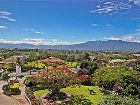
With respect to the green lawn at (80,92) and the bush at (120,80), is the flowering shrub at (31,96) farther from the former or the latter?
the bush at (120,80)

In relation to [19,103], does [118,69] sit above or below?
above

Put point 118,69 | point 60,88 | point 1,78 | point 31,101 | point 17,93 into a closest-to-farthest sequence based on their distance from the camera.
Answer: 1. point 31,101
2. point 60,88
3. point 17,93
4. point 118,69
5. point 1,78

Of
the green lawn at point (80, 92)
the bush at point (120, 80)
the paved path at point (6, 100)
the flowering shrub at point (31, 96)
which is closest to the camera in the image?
the flowering shrub at point (31, 96)

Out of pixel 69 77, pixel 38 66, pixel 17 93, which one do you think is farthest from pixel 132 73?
pixel 38 66

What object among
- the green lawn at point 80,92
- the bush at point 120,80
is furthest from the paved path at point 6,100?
the bush at point 120,80

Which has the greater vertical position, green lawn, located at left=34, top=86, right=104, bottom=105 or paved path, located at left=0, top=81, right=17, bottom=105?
green lawn, located at left=34, top=86, right=104, bottom=105

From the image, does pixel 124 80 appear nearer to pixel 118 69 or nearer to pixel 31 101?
pixel 118 69

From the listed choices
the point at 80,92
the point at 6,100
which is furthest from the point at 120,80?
the point at 6,100

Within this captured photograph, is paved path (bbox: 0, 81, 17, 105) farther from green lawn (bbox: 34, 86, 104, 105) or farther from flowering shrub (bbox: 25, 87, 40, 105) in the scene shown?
green lawn (bbox: 34, 86, 104, 105)

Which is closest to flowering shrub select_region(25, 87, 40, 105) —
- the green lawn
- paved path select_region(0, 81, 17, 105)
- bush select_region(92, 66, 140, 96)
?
the green lawn

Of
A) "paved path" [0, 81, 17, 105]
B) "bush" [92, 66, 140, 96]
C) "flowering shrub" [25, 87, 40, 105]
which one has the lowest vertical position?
"paved path" [0, 81, 17, 105]

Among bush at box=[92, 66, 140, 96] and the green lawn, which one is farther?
bush at box=[92, 66, 140, 96]
